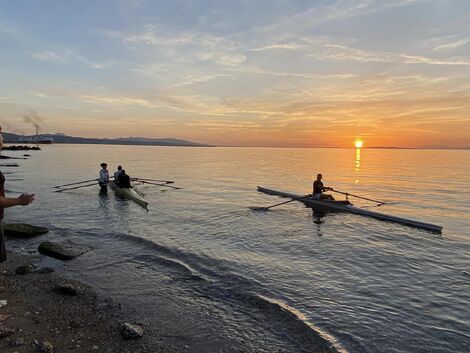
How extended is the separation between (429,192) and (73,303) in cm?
4069

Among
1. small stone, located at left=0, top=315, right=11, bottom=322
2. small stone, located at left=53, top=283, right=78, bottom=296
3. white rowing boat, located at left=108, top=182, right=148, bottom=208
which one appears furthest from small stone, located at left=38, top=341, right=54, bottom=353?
white rowing boat, located at left=108, top=182, right=148, bottom=208

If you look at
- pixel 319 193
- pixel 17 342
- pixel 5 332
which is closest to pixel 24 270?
pixel 5 332

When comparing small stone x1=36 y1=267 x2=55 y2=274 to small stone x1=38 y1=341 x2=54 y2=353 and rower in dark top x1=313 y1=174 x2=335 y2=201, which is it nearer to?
small stone x1=38 y1=341 x2=54 y2=353

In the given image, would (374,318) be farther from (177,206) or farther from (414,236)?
(177,206)

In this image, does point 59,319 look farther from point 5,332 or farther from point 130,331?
point 130,331

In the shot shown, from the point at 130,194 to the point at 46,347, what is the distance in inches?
882

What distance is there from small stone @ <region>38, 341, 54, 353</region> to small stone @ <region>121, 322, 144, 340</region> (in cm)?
144

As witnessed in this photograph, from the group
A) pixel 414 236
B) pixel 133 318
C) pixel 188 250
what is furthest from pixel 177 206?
pixel 133 318

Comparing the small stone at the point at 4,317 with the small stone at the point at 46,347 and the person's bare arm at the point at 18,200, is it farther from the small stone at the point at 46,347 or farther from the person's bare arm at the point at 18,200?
the person's bare arm at the point at 18,200

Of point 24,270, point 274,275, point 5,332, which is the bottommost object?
point 274,275

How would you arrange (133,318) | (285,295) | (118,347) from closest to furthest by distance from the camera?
(118,347), (133,318), (285,295)

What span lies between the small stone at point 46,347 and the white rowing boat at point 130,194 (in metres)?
18.7

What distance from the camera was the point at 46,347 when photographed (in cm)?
689

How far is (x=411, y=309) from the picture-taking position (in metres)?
10.4
